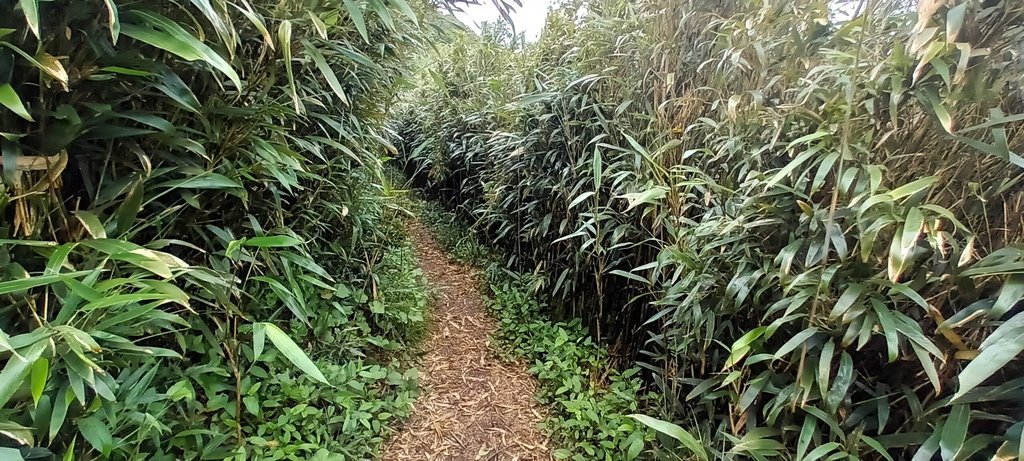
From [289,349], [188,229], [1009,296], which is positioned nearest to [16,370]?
[289,349]

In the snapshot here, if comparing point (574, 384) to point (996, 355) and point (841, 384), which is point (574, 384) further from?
point (996, 355)

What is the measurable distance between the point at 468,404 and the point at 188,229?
1.20 m

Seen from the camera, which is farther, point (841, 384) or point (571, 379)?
point (571, 379)

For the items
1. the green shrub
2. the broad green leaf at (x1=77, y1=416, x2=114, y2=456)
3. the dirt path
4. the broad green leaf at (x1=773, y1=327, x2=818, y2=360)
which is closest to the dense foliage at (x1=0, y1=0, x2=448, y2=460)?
the broad green leaf at (x1=77, y1=416, x2=114, y2=456)

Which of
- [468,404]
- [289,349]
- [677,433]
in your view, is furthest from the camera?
[468,404]

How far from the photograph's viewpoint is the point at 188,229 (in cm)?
108

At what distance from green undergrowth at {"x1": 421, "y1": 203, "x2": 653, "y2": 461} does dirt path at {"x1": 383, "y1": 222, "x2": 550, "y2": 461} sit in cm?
8

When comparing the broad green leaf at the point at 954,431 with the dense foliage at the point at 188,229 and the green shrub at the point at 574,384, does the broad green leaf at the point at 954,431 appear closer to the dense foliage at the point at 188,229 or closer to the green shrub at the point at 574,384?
the green shrub at the point at 574,384

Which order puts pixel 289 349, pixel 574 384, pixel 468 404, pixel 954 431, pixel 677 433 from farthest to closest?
1. pixel 468 404
2. pixel 574 384
3. pixel 677 433
4. pixel 289 349
5. pixel 954 431

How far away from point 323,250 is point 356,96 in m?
0.62

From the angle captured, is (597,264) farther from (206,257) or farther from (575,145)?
(206,257)

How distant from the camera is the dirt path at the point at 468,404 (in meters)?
1.55

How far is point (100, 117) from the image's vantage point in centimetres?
76

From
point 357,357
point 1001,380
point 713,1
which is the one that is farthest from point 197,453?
point 713,1
